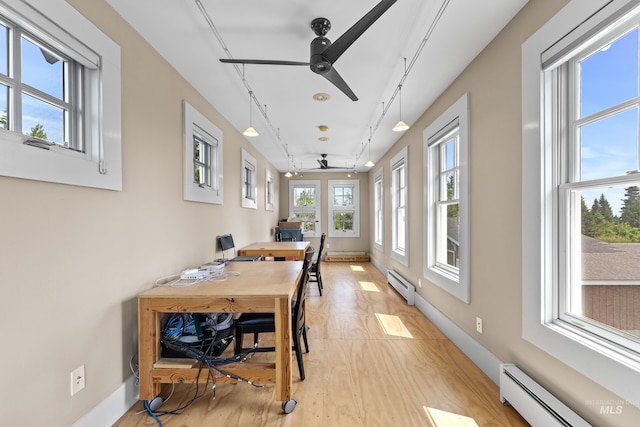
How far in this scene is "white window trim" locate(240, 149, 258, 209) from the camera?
14.9ft

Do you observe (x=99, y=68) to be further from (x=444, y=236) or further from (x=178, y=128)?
(x=444, y=236)

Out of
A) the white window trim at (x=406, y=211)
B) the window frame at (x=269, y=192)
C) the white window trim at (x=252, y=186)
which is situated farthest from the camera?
the window frame at (x=269, y=192)

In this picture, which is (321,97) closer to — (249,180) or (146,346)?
(249,180)

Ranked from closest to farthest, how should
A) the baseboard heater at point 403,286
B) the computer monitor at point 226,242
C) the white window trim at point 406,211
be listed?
the computer monitor at point 226,242 < the baseboard heater at point 403,286 < the white window trim at point 406,211

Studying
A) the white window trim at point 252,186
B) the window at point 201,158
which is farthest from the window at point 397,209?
the window at point 201,158

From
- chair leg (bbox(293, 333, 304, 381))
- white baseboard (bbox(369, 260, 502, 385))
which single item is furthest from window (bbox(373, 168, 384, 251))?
chair leg (bbox(293, 333, 304, 381))

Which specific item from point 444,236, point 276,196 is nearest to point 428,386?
point 444,236

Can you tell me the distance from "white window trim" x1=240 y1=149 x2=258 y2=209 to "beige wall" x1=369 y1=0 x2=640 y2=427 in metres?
3.17

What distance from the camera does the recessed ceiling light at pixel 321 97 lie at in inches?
120

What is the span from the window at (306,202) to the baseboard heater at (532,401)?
6.53 m

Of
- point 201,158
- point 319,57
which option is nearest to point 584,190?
point 319,57

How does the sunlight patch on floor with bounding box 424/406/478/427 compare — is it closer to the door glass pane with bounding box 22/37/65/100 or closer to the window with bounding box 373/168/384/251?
the door glass pane with bounding box 22/37/65/100

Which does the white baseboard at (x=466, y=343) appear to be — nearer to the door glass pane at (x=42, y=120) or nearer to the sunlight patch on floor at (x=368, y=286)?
the sunlight patch on floor at (x=368, y=286)

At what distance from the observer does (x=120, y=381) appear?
5.84ft
